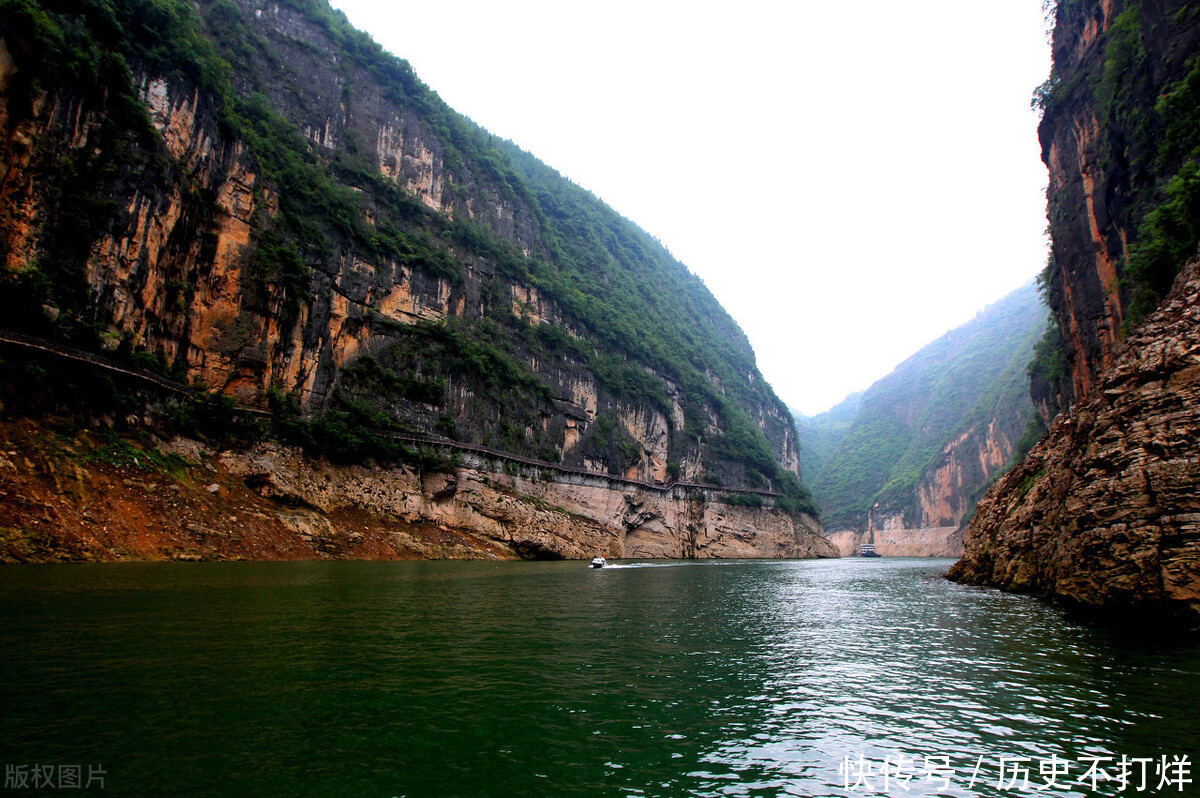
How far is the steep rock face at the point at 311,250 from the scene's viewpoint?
110 ft

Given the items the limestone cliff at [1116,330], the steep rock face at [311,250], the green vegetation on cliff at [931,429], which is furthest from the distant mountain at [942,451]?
the limestone cliff at [1116,330]

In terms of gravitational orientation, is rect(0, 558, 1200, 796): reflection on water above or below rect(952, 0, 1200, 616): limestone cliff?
below

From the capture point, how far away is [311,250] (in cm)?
5306

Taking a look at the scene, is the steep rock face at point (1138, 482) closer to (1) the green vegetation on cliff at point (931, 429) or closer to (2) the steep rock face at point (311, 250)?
(2) the steep rock face at point (311, 250)

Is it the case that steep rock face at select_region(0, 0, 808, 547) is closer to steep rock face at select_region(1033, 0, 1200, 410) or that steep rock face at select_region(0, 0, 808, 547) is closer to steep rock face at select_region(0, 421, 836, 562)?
steep rock face at select_region(0, 421, 836, 562)

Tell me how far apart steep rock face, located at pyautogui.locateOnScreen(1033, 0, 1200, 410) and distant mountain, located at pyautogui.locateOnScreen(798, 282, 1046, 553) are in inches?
2930

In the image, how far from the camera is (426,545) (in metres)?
47.4

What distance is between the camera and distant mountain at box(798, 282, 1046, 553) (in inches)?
4911

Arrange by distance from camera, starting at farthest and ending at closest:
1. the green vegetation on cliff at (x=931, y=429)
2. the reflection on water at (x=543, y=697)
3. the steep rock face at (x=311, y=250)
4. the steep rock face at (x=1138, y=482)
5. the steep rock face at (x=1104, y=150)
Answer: the green vegetation on cliff at (x=931, y=429)
the steep rock face at (x=311, y=250)
the steep rock face at (x=1104, y=150)
the steep rock face at (x=1138, y=482)
the reflection on water at (x=543, y=697)

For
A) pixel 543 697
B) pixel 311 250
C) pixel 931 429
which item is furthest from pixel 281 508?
pixel 931 429

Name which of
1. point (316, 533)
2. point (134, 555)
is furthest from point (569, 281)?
point (134, 555)

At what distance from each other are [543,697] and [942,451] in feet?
507

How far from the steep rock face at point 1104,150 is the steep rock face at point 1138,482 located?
33.0 ft

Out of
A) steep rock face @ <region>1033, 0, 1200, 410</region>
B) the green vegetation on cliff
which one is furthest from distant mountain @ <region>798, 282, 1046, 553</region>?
steep rock face @ <region>1033, 0, 1200, 410</region>
